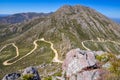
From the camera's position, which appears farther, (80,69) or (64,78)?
(64,78)

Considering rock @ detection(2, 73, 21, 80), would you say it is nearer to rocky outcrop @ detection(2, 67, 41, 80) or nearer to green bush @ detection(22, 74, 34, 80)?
rocky outcrop @ detection(2, 67, 41, 80)

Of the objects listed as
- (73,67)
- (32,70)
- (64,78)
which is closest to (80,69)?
(73,67)

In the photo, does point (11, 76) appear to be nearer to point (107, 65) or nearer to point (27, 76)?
point (27, 76)

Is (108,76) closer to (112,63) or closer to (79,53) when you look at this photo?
(112,63)

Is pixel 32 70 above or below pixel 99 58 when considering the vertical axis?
below

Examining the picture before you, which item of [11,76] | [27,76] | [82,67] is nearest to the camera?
[82,67]

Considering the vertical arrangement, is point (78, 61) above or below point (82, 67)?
above

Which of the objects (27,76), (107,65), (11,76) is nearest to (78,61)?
(107,65)

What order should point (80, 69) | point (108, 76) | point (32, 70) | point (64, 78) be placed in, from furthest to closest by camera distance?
1. point (32, 70)
2. point (64, 78)
3. point (80, 69)
4. point (108, 76)

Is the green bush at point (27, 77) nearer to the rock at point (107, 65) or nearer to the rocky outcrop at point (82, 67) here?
the rocky outcrop at point (82, 67)
